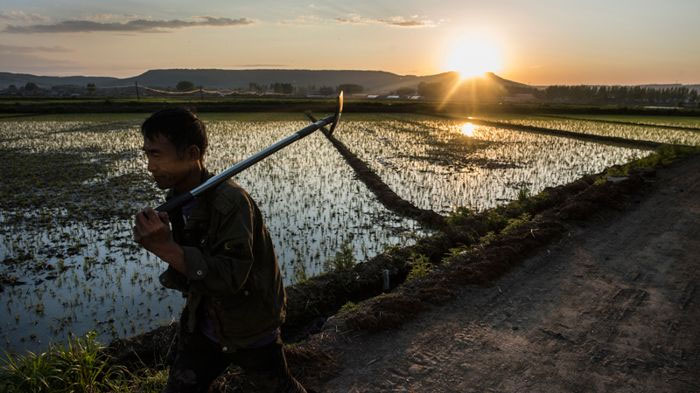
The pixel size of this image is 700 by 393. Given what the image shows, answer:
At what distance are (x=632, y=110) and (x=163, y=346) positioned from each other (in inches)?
1462

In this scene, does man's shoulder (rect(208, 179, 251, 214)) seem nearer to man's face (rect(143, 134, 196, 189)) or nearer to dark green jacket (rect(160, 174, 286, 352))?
dark green jacket (rect(160, 174, 286, 352))

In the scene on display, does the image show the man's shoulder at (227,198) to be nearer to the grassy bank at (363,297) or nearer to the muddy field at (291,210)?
A: the grassy bank at (363,297)

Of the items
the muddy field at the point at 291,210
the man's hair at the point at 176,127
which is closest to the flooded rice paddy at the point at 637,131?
the muddy field at the point at 291,210

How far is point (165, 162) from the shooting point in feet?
6.18

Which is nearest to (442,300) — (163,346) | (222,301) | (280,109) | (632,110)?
(163,346)

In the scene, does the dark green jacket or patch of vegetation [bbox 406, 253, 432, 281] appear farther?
patch of vegetation [bbox 406, 253, 432, 281]

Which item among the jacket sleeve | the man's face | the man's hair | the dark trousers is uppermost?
the man's hair

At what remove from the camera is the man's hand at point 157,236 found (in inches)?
64.5

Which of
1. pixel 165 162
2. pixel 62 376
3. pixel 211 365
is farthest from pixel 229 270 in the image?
pixel 62 376

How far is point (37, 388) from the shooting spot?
2840 millimetres

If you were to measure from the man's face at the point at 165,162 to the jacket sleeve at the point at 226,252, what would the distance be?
0.75 ft

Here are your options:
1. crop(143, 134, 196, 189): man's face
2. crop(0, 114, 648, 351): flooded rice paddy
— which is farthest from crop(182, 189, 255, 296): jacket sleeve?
crop(0, 114, 648, 351): flooded rice paddy

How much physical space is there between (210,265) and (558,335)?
3124 millimetres

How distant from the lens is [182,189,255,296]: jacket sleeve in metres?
1.75
